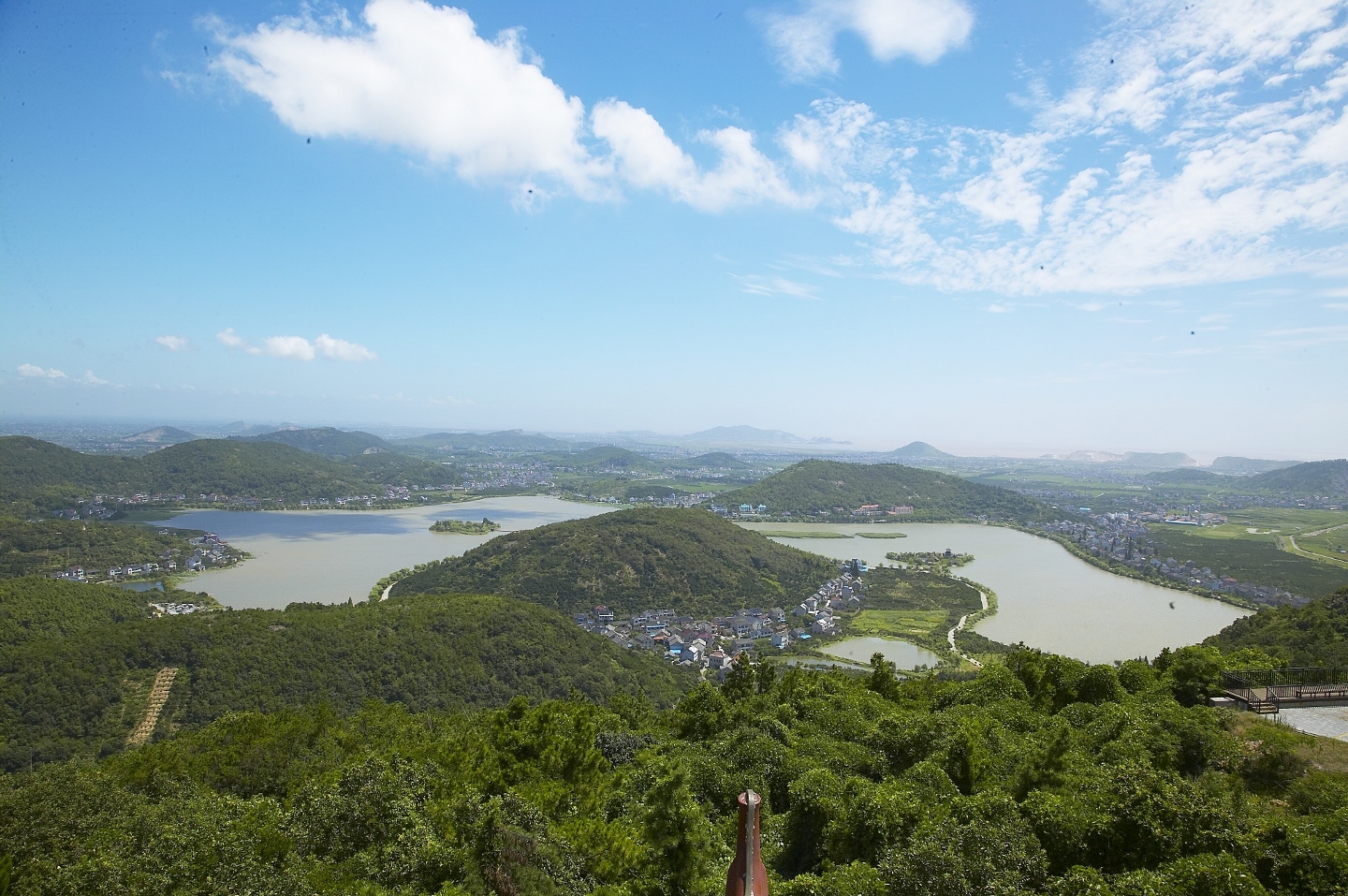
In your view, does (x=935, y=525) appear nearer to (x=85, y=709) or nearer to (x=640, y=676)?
(x=640, y=676)

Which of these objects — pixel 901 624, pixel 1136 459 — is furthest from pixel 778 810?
pixel 1136 459

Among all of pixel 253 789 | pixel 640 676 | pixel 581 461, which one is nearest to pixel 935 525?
pixel 640 676

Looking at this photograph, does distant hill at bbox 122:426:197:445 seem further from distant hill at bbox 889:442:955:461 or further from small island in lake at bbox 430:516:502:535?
distant hill at bbox 889:442:955:461

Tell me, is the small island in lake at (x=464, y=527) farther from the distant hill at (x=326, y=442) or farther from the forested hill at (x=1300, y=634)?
the distant hill at (x=326, y=442)

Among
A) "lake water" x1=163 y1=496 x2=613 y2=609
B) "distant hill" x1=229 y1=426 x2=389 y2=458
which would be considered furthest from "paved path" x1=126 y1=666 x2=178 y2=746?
"distant hill" x1=229 y1=426 x2=389 y2=458

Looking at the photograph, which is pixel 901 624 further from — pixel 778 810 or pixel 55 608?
pixel 55 608
